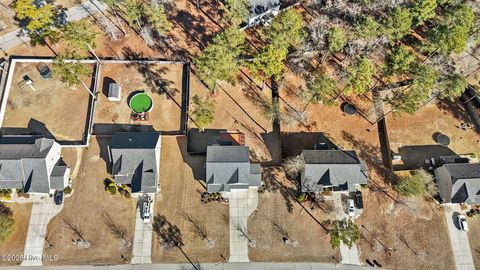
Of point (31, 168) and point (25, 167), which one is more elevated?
point (25, 167)

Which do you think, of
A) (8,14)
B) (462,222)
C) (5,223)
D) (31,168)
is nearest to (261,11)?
(31,168)

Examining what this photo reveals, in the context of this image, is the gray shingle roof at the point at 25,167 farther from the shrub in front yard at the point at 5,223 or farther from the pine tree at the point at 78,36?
the pine tree at the point at 78,36

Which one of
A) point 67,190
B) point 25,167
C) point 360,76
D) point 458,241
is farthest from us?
point 360,76

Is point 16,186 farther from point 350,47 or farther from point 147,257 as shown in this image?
point 350,47

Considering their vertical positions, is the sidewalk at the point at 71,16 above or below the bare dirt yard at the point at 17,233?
above

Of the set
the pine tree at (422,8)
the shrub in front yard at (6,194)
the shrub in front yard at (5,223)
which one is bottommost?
the shrub in front yard at (5,223)

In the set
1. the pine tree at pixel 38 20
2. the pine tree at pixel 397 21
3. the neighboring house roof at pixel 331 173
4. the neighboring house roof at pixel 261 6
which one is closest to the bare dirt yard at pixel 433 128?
the neighboring house roof at pixel 331 173

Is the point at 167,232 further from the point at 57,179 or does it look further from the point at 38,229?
the point at 38,229

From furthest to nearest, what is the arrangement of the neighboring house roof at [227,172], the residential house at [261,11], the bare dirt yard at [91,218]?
the residential house at [261,11] → the neighboring house roof at [227,172] → the bare dirt yard at [91,218]

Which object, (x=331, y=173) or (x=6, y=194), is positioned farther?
(x=331, y=173)
